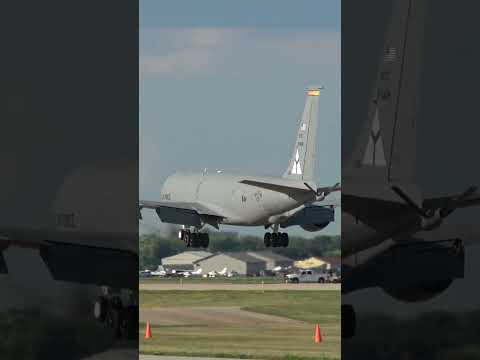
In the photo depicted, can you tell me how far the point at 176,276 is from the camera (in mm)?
125750

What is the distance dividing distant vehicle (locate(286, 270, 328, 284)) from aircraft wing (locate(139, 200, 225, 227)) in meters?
31.6

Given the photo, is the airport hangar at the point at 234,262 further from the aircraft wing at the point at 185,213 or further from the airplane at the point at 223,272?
the aircraft wing at the point at 185,213

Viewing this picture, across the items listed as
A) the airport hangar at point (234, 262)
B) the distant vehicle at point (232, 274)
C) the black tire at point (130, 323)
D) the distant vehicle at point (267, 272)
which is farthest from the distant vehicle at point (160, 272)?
the black tire at point (130, 323)

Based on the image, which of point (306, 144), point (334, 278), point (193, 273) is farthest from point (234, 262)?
point (306, 144)

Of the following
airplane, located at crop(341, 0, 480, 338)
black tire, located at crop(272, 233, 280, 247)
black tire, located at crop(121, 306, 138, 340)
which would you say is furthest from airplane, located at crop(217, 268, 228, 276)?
black tire, located at crop(121, 306, 138, 340)

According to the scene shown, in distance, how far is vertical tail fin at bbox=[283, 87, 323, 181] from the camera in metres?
85.8

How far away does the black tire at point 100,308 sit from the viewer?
1734cm

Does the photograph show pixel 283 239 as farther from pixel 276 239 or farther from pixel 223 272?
pixel 223 272

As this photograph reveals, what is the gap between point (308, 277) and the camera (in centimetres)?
11688

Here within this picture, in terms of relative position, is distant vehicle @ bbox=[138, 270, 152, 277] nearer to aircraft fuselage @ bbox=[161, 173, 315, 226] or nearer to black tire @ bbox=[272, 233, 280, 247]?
aircraft fuselage @ bbox=[161, 173, 315, 226]

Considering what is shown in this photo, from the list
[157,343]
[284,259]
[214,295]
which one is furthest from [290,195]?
[284,259]

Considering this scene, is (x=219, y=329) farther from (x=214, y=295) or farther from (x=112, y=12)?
(x=112, y=12)

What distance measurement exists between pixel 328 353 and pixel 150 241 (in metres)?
79.0

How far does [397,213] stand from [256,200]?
199ft
